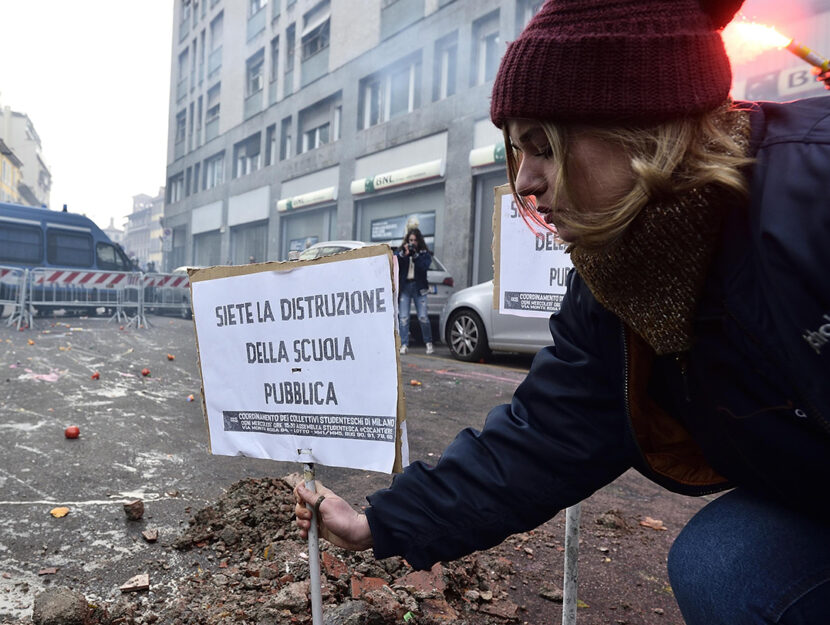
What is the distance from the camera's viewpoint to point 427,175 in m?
15.4

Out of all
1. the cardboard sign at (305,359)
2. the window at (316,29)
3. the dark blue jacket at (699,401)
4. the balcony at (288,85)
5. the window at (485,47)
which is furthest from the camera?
the balcony at (288,85)

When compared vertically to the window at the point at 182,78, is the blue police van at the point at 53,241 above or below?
below

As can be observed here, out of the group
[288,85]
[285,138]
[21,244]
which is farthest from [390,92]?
[21,244]

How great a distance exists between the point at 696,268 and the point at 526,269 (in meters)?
2.66

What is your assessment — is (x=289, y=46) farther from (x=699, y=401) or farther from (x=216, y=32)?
(x=699, y=401)

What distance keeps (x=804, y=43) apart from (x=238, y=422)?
10385 mm

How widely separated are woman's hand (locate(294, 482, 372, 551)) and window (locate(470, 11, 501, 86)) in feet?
44.8

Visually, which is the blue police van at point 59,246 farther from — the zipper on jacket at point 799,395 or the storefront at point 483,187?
the zipper on jacket at point 799,395

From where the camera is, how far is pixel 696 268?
104 cm

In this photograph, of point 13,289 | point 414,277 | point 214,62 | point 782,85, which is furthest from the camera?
point 214,62

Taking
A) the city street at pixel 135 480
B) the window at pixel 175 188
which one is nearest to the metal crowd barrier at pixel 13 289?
the city street at pixel 135 480

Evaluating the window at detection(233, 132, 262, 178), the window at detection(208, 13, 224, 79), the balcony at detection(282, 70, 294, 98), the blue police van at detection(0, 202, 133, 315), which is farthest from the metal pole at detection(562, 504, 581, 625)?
the window at detection(208, 13, 224, 79)

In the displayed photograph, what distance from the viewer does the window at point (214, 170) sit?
2981 cm

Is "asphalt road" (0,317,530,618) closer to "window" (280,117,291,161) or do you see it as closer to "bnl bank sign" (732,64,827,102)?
"bnl bank sign" (732,64,827,102)
